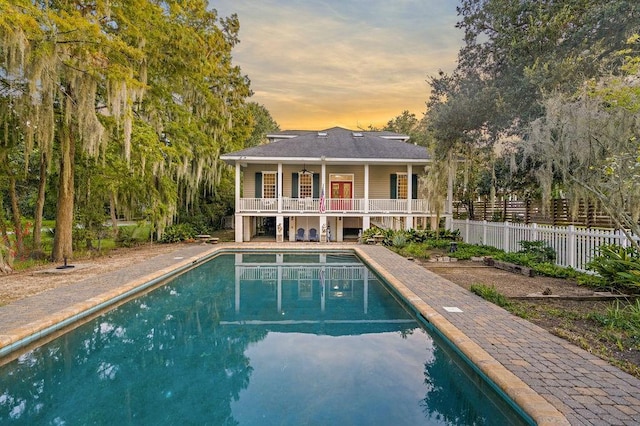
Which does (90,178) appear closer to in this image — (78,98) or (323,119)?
(78,98)

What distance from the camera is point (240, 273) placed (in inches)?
394

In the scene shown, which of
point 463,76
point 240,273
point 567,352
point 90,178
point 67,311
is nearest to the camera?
point 567,352

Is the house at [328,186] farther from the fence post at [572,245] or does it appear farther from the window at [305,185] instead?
the fence post at [572,245]

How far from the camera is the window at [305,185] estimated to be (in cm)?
1725

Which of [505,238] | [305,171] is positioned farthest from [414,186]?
[505,238]

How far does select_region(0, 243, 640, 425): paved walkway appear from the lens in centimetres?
269

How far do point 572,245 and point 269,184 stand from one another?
1236 cm

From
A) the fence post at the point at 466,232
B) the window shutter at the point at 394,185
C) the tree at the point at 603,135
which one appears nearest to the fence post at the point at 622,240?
the tree at the point at 603,135

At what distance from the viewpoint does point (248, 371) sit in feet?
13.5

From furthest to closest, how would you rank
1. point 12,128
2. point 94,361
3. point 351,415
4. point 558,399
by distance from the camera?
point 12,128 < point 94,361 < point 351,415 < point 558,399

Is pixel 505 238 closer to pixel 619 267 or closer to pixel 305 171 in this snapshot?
pixel 619 267

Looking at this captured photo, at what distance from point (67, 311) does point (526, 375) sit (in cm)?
571

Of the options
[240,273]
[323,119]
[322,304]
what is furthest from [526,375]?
[323,119]

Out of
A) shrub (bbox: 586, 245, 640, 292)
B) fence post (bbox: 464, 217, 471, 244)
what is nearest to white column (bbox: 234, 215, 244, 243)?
fence post (bbox: 464, 217, 471, 244)
